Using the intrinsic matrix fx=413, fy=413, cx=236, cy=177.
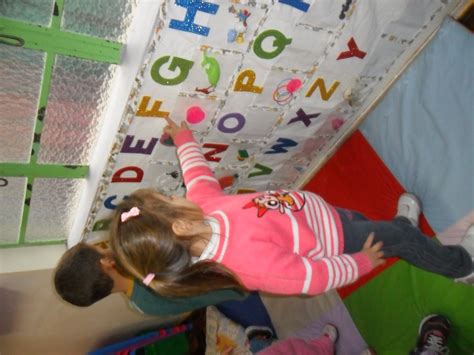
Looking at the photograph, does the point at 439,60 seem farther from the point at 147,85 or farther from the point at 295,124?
the point at 147,85

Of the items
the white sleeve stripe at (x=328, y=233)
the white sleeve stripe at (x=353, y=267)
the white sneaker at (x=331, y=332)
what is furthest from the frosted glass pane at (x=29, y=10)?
the white sneaker at (x=331, y=332)

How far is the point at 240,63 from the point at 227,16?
21 centimetres

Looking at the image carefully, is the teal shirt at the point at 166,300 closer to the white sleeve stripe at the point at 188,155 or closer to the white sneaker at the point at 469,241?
the white sleeve stripe at the point at 188,155

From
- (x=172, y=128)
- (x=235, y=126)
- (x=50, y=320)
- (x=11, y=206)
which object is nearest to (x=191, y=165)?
(x=172, y=128)

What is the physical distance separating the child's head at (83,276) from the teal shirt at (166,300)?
0.46 ft

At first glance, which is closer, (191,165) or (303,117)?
(191,165)

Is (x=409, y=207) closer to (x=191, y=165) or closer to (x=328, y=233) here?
(x=328, y=233)

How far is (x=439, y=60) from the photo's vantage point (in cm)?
179

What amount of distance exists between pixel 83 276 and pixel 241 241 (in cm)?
62

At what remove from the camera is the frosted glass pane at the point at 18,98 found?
1228 mm

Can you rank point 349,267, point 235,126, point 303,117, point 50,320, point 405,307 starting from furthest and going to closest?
1. point 50,320
2. point 405,307
3. point 303,117
4. point 235,126
5. point 349,267

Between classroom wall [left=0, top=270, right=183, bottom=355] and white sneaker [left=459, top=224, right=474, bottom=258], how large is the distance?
5.82 feet

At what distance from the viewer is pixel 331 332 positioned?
229cm

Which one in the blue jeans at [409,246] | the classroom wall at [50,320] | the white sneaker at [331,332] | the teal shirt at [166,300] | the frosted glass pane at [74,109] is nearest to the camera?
the frosted glass pane at [74,109]
